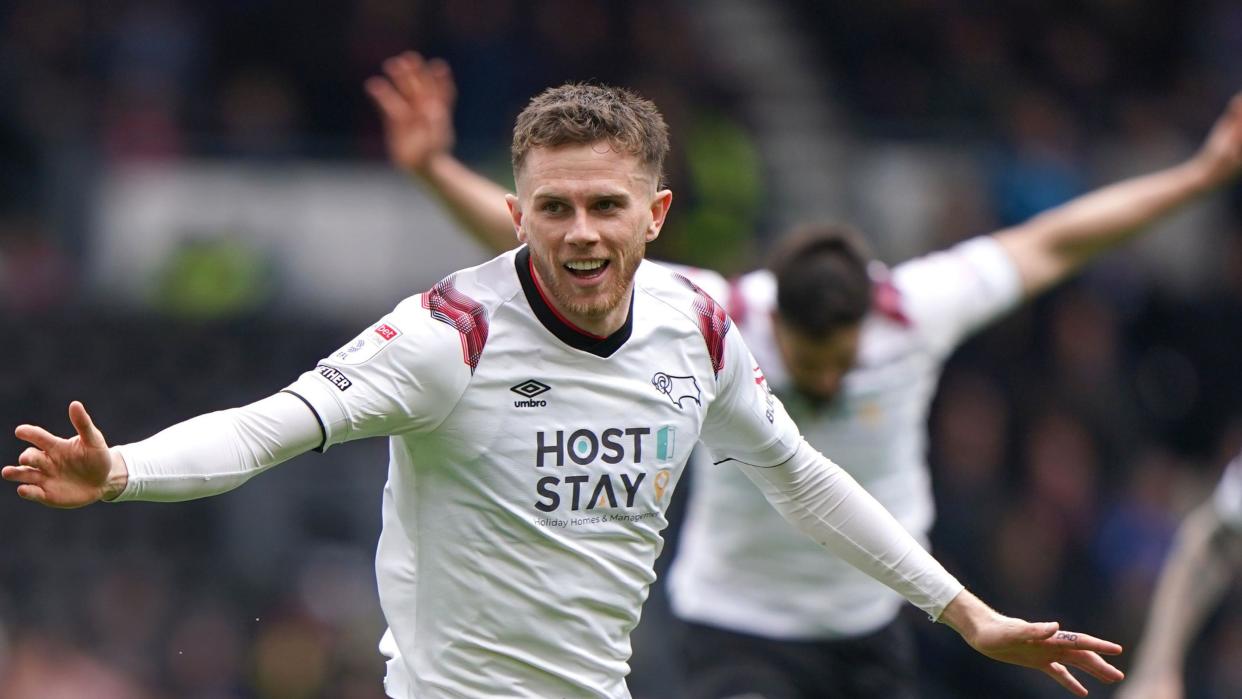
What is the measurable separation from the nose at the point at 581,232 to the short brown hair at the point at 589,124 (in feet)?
0.58

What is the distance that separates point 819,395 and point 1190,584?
2025 millimetres

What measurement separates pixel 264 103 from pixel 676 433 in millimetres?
9574

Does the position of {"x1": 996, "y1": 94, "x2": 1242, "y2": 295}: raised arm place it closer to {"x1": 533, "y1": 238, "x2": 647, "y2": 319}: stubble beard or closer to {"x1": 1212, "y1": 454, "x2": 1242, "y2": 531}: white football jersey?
{"x1": 1212, "y1": 454, "x2": 1242, "y2": 531}: white football jersey

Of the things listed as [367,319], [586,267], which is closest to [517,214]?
[586,267]

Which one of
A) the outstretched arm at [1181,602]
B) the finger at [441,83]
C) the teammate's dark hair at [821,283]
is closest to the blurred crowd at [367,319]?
the outstretched arm at [1181,602]

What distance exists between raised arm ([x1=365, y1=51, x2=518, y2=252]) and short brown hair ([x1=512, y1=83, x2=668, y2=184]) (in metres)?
2.28

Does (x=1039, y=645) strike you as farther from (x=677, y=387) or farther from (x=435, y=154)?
(x=435, y=154)

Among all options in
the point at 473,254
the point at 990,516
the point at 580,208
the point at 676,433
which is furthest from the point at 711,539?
the point at 473,254

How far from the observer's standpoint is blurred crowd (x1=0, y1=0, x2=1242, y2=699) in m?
10.9

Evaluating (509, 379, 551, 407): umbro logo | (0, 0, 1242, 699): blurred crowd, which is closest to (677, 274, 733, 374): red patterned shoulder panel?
(509, 379, 551, 407): umbro logo

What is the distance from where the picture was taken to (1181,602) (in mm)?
7203

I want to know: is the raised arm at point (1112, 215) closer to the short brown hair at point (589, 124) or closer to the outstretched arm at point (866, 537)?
the outstretched arm at point (866, 537)

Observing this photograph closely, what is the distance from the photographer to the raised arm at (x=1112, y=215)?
22.4 feet

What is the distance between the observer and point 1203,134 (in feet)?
47.8
